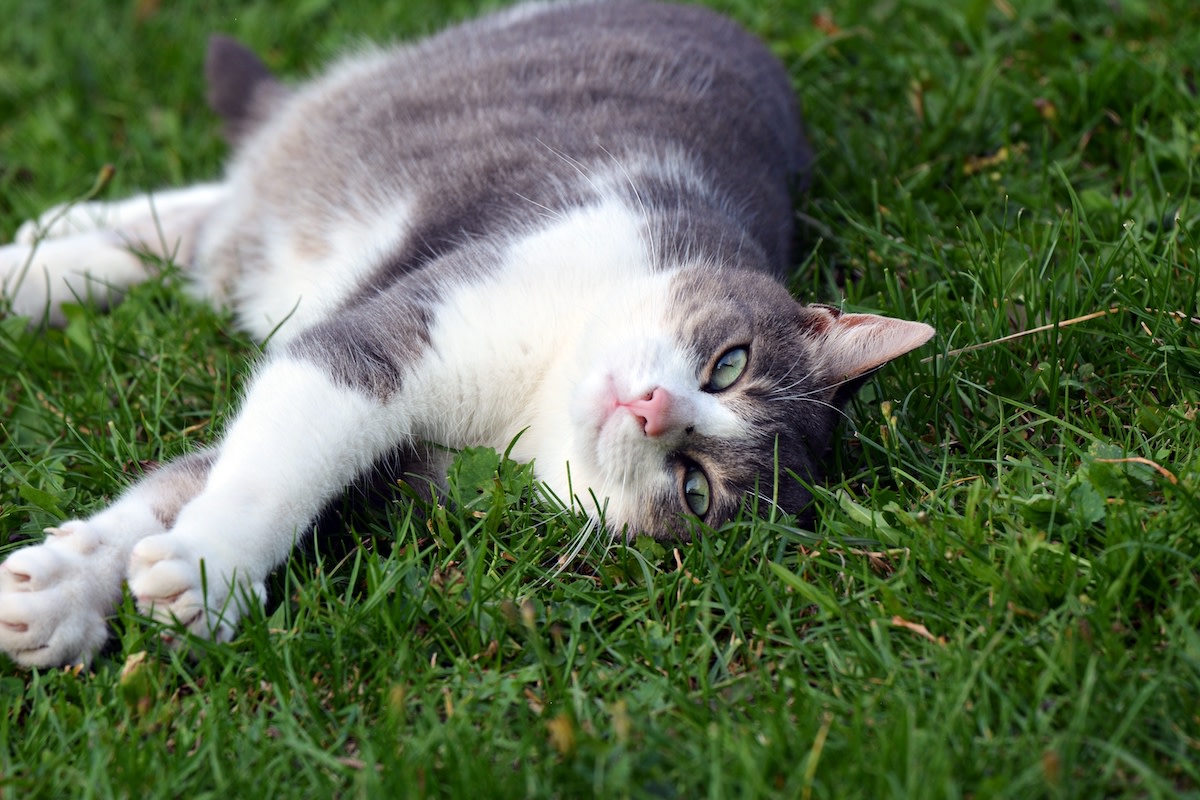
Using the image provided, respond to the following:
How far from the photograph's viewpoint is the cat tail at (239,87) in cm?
403

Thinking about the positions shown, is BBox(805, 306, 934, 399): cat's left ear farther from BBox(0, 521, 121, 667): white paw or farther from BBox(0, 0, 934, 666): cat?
BBox(0, 521, 121, 667): white paw

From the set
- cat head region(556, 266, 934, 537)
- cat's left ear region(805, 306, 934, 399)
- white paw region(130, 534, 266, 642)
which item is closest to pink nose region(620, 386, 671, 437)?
cat head region(556, 266, 934, 537)

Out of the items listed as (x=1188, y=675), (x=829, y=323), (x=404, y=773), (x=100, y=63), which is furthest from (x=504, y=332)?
(x=100, y=63)

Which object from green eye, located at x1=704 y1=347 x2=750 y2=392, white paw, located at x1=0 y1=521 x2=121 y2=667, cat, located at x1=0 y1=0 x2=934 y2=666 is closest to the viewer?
white paw, located at x1=0 y1=521 x2=121 y2=667

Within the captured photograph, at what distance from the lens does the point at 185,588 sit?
200cm

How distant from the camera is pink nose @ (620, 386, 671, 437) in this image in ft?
7.48

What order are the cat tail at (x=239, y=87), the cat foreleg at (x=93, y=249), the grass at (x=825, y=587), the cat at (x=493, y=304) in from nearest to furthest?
the grass at (x=825, y=587)
the cat at (x=493, y=304)
the cat foreleg at (x=93, y=249)
the cat tail at (x=239, y=87)

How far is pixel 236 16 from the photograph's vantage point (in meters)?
4.81

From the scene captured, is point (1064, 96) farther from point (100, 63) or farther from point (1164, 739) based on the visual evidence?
point (100, 63)

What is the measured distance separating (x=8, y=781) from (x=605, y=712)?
98cm

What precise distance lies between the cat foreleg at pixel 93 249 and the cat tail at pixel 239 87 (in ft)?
1.29

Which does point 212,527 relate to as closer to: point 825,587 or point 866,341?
point 825,587

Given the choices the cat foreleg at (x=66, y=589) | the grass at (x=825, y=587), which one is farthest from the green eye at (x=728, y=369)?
the cat foreleg at (x=66, y=589)

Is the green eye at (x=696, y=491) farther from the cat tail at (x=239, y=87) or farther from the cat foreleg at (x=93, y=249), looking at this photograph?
A: the cat tail at (x=239, y=87)
